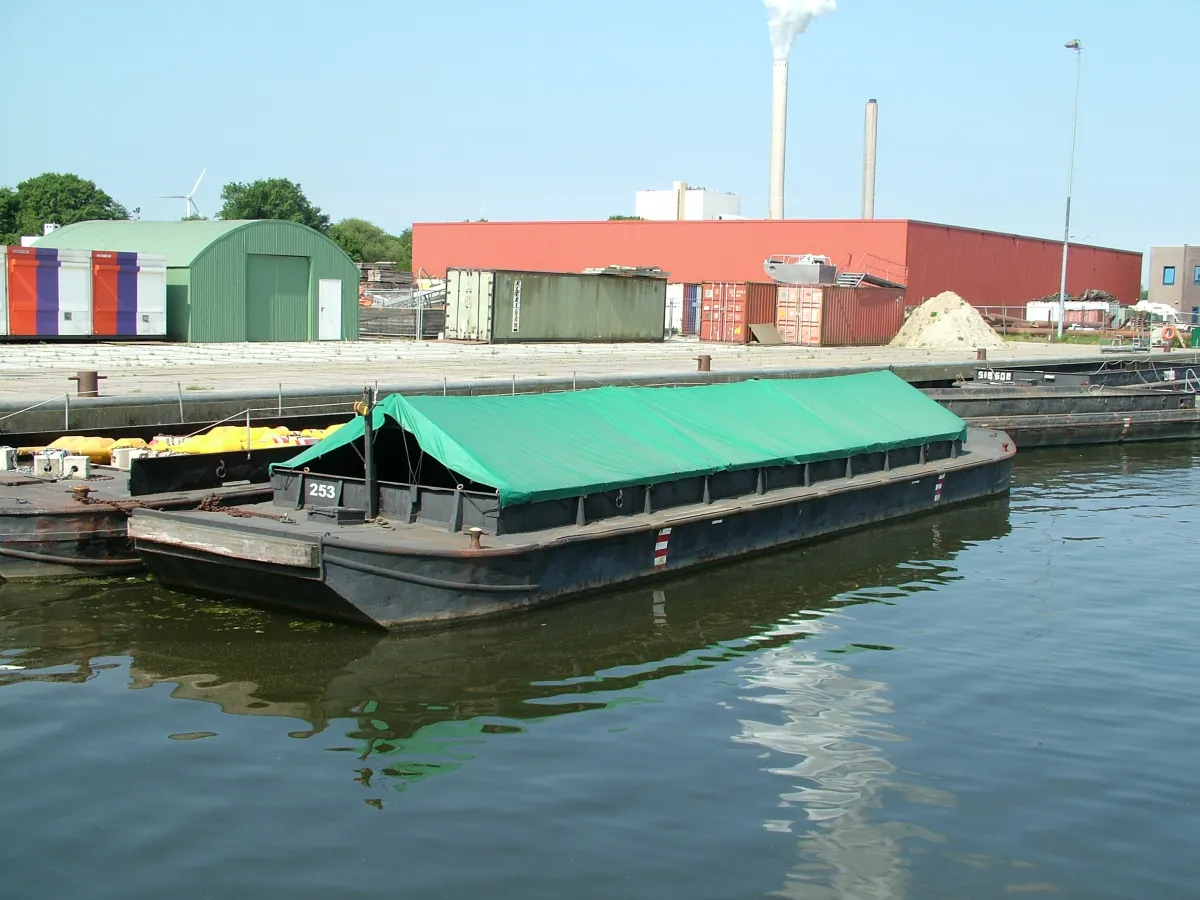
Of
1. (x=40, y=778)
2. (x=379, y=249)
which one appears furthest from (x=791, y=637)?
(x=379, y=249)

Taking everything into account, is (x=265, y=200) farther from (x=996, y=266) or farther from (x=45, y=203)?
(x=996, y=266)

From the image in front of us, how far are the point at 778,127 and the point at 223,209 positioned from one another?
5433cm

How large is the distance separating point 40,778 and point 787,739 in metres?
5.86

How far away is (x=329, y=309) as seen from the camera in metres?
43.3

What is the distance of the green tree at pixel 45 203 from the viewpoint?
87000mm

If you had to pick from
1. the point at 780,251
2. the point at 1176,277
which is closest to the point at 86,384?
the point at 780,251

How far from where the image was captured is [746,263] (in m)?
67.4

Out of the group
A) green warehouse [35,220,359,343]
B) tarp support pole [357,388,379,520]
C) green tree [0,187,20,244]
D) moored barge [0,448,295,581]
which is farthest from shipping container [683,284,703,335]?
green tree [0,187,20,244]

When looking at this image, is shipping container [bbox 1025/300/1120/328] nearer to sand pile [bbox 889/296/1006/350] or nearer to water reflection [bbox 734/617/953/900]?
sand pile [bbox 889/296/1006/350]

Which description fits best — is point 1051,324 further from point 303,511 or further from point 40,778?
point 40,778

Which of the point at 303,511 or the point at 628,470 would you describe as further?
the point at 628,470

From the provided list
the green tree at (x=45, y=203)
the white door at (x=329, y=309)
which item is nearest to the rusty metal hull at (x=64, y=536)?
the white door at (x=329, y=309)

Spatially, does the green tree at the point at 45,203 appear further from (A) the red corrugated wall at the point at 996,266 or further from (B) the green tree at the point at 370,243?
(A) the red corrugated wall at the point at 996,266

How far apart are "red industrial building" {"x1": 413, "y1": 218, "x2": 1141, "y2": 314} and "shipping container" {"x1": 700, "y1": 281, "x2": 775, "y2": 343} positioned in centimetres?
1176
